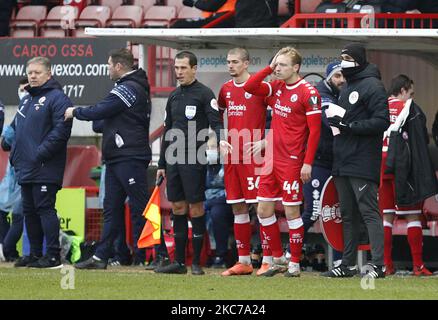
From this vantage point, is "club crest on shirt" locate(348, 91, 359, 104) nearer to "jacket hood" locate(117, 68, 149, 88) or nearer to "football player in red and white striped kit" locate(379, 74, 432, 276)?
"football player in red and white striped kit" locate(379, 74, 432, 276)

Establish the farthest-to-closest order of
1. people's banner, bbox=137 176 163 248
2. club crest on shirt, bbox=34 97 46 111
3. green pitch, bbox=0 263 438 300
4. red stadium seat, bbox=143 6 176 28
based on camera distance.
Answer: red stadium seat, bbox=143 6 176 28 < club crest on shirt, bbox=34 97 46 111 < people's banner, bbox=137 176 163 248 < green pitch, bbox=0 263 438 300

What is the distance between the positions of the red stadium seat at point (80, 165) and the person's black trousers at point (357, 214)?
632 centimetres

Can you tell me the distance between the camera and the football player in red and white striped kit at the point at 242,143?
12.2m

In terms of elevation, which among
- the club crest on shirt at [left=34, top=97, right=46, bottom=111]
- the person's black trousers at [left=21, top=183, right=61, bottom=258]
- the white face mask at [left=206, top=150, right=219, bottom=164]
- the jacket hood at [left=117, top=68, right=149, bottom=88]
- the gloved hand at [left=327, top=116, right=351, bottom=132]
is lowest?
the person's black trousers at [left=21, top=183, right=61, bottom=258]

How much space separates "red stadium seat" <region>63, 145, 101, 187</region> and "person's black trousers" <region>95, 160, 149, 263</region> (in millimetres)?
4201

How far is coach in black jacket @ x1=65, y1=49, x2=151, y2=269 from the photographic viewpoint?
12859mm

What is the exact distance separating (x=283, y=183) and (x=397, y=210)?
165cm

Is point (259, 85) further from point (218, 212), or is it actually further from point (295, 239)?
point (218, 212)

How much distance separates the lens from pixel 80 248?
1491cm

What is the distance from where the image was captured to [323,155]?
42.1 ft

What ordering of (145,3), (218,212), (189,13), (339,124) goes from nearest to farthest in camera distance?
(339,124), (218,212), (189,13), (145,3)

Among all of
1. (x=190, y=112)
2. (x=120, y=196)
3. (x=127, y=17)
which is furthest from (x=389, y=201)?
(x=127, y=17)

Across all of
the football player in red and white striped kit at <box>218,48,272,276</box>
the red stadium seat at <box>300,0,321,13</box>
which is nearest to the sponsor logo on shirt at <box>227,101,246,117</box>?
the football player in red and white striped kit at <box>218,48,272,276</box>
